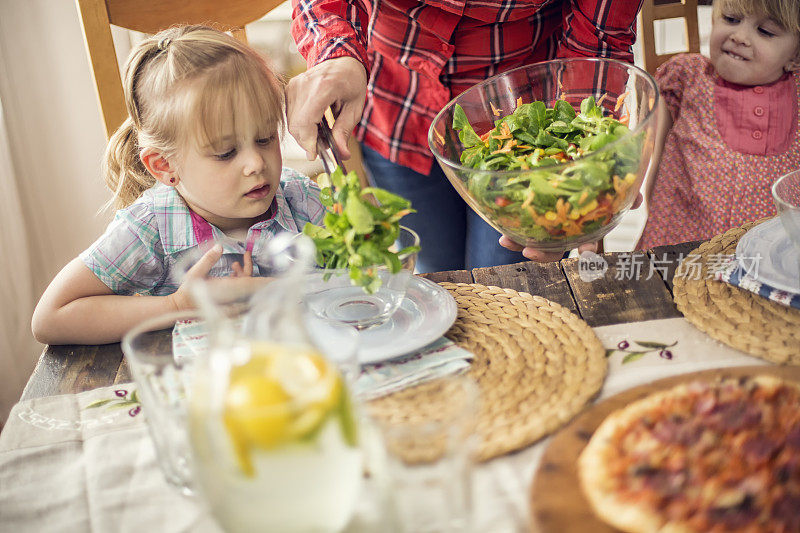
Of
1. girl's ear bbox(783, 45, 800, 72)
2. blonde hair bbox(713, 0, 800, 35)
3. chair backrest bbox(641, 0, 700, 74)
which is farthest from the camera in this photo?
chair backrest bbox(641, 0, 700, 74)

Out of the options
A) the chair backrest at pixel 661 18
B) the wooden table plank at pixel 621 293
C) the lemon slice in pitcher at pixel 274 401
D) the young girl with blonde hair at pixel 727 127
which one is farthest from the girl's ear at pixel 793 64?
the lemon slice in pitcher at pixel 274 401

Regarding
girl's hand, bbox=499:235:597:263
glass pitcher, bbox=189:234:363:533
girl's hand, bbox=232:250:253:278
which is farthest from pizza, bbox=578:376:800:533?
girl's hand, bbox=232:250:253:278

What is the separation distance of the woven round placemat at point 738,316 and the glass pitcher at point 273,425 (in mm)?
541

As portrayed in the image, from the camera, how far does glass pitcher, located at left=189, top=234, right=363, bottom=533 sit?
1.77 ft

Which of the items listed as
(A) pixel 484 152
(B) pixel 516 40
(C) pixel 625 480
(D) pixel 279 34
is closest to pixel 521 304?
(A) pixel 484 152

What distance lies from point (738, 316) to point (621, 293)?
0.16 meters

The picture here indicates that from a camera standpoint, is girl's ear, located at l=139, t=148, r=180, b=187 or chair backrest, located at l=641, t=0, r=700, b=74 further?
chair backrest, located at l=641, t=0, r=700, b=74

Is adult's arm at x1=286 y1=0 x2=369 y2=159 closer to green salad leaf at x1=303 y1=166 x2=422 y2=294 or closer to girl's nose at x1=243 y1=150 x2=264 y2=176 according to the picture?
girl's nose at x1=243 y1=150 x2=264 y2=176

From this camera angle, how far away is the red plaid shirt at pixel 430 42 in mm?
1438

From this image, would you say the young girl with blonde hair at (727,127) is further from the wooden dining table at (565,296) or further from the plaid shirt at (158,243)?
the plaid shirt at (158,243)

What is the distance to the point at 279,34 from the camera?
3350 mm

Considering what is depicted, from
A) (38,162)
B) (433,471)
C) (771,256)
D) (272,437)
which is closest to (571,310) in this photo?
(771,256)

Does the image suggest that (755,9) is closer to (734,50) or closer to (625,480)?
(734,50)

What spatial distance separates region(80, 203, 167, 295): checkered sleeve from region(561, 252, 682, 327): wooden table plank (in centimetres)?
73
